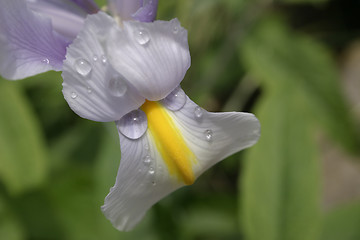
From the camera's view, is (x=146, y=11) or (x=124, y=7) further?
(x=124, y=7)

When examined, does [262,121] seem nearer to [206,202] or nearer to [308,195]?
[308,195]

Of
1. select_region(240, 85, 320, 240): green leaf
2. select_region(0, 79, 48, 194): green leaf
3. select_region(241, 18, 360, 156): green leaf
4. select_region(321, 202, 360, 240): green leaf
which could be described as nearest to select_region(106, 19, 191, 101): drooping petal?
select_region(240, 85, 320, 240): green leaf

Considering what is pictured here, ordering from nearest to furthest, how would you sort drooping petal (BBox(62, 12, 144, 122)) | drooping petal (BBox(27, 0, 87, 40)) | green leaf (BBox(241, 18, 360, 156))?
drooping petal (BBox(62, 12, 144, 122)) < drooping petal (BBox(27, 0, 87, 40)) < green leaf (BBox(241, 18, 360, 156))

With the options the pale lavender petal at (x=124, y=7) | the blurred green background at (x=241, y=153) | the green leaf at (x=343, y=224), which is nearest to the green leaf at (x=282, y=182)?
the blurred green background at (x=241, y=153)

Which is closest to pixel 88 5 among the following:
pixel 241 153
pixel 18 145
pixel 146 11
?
pixel 146 11

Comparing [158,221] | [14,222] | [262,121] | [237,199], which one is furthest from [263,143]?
[14,222]

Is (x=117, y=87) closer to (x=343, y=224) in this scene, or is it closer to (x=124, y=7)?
(x=124, y=7)

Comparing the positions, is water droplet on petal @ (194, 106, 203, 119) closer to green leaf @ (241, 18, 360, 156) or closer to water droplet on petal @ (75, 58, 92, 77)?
water droplet on petal @ (75, 58, 92, 77)

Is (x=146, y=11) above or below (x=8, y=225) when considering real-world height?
above
